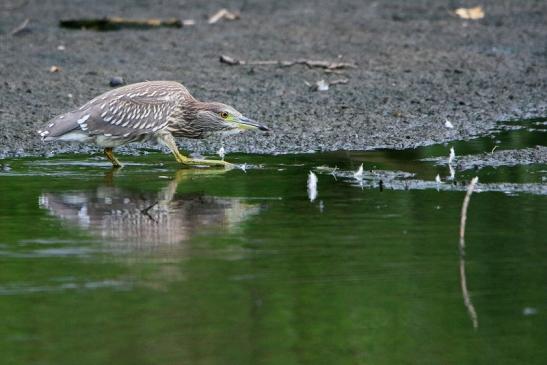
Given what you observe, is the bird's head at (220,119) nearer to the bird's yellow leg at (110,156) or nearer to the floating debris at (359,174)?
the bird's yellow leg at (110,156)

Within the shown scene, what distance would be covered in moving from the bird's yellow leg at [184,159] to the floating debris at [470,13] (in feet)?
28.9

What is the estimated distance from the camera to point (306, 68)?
15.5m

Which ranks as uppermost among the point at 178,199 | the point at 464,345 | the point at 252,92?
the point at 252,92

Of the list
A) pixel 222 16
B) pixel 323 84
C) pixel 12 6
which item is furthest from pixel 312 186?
pixel 12 6

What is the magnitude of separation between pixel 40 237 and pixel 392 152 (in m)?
4.28

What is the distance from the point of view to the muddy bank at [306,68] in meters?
12.7

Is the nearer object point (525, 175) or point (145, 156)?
point (525, 175)

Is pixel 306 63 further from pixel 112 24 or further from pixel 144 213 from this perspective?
pixel 144 213

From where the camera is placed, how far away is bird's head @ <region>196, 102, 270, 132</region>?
1158cm

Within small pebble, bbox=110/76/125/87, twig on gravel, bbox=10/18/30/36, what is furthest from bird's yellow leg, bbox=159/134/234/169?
twig on gravel, bbox=10/18/30/36

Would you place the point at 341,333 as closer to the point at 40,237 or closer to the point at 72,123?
the point at 40,237

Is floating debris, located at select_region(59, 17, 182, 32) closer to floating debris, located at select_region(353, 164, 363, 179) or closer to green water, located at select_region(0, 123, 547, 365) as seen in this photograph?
green water, located at select_region(0, 123, 547, 365)

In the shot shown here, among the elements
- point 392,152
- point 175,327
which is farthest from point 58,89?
point 175,327

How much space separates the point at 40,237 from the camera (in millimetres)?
8156
